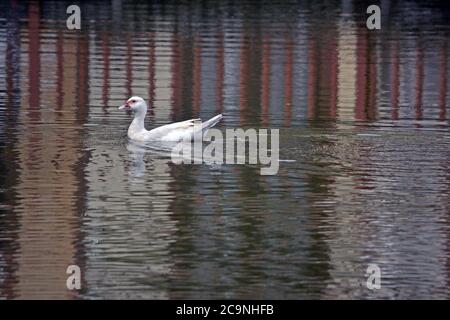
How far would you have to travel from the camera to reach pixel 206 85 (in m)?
30.3

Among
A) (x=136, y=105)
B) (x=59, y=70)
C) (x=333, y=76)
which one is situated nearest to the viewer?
(x=136, y=105)

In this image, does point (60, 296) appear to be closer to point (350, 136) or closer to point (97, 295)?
point (97, 295)

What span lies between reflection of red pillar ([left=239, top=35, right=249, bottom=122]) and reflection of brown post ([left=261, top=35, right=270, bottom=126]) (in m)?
0.30

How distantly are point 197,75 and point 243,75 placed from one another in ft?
3.37

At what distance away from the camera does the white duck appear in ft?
72.7

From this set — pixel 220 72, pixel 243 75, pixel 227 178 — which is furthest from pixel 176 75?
pixel 227 178

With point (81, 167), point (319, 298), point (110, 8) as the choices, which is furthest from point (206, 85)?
point (110, 8)

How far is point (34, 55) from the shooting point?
3538cm

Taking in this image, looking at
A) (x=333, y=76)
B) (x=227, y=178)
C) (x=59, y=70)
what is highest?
Result: (x=59, y=70)

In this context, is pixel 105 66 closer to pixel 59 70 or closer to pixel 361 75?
pixel 59 70

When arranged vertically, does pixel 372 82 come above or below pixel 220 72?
below

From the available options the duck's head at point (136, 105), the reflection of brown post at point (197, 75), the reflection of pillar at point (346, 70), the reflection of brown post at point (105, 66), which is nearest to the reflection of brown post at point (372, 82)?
the reflection of pillar at point (346, 70)

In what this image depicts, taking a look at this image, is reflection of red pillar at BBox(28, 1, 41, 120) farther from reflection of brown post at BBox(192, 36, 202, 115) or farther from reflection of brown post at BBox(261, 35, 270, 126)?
reflection of brown post at BBox(261, 35, 270, 126)

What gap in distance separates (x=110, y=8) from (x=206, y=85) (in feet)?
66.9
